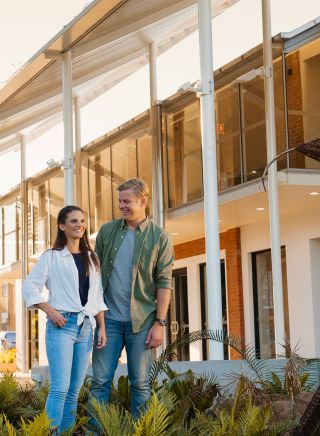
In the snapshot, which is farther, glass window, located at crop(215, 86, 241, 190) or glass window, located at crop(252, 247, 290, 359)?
glass window, located at crop(252, 247, 290, 359)

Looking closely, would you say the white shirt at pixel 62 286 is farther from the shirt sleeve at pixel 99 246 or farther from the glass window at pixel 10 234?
the glass window at pixel 10 234

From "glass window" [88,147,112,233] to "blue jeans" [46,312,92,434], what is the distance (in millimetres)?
13860

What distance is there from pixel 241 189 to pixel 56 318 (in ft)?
29.3

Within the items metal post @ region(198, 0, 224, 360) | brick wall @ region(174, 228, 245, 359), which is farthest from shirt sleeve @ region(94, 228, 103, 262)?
brick wall @ region(174, 228, 245, 359)

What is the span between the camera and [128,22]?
44.9 ft

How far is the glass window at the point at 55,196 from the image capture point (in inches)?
962

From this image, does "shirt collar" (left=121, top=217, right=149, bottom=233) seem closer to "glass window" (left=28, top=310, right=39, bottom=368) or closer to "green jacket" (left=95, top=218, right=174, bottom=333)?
"green jacket" (left=95, top=218, right=174, bottom=333)

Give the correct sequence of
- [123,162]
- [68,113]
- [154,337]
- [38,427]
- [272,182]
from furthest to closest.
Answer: [123,162], [68,113], [272,182], [154,337], [38,427]

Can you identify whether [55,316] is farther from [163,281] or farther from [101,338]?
[163,281]

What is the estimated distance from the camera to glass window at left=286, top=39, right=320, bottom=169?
1451cm

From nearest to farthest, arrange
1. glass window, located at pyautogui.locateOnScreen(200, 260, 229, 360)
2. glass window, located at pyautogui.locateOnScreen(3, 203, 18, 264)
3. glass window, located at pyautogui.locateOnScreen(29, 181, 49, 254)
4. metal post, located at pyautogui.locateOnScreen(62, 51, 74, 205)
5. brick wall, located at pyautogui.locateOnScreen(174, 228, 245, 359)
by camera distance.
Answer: metal post, located at pyautogui.locateOnScreen(62, 51, 74, 205) < brick wall, located at pyautogui.locateOnScreen(174, 228, 245, 359) < glass window, located at pyautogui.locateOnScreen(200, 260, 229, 360) < glass window, located at pyautogui.locateOnScreen(29, 181, 49, 254) < glass window, located at pyautogui.locateOnScreen(3, 203, 18, 264)

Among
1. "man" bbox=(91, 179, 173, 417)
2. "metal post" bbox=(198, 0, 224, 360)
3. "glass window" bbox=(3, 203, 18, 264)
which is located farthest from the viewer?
"glass window" bbox=(3, 203, 18, 264)

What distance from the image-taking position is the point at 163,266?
7016 millimetres

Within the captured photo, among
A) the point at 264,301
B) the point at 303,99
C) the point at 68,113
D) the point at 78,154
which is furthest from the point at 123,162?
the point at 303,99
